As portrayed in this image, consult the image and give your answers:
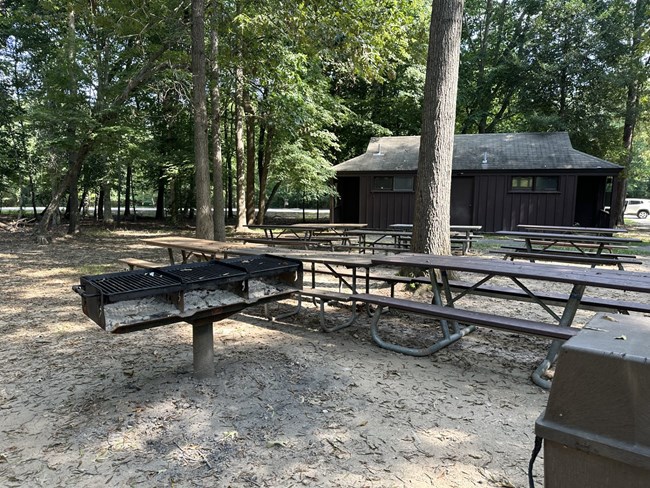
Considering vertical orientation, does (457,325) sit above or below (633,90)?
below

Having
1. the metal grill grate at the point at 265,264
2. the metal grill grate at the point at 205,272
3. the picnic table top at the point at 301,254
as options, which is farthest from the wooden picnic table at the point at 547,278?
the metal grill grate at the point at 205,272

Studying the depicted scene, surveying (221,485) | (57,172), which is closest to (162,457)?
(221,485)

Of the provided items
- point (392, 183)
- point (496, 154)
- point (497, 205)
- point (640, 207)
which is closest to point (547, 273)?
point (497, 205)

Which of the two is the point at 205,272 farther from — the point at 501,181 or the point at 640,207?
the point at 640,207

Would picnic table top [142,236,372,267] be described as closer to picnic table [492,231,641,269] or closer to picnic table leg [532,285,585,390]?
picnic table leg [532,285,585,390]

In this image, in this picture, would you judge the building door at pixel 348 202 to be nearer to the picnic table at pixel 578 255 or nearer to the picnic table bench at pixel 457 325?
the picnic table at pixel 578 255

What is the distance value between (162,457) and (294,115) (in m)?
11.5

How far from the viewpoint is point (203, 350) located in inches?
133

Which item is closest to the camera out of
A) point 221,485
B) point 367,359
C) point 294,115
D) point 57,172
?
point 221,485

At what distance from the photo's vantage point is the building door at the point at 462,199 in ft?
55.6

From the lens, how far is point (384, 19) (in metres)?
9.14

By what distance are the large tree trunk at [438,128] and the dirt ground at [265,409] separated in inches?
62.4

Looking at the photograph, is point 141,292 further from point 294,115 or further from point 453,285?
point 294,115

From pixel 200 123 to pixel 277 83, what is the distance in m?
3.68
